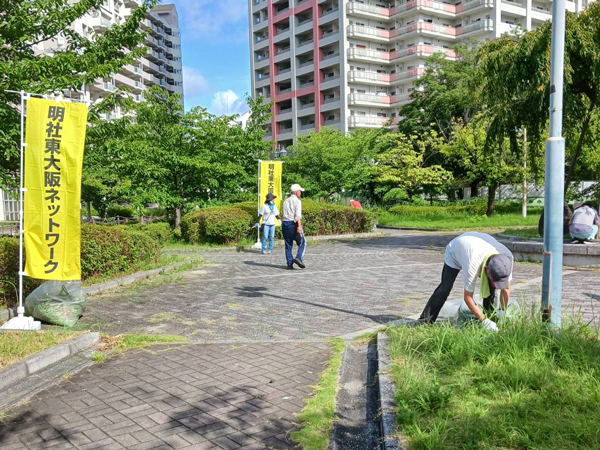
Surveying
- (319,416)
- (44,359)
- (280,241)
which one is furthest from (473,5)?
(319,416)

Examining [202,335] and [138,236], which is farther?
[138,236]

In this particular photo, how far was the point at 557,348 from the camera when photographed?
4.04 metres

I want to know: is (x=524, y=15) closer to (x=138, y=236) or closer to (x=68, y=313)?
(x=138, y=236)

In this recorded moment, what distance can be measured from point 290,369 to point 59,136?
393cm

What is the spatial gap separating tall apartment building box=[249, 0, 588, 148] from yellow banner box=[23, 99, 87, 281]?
45.0 m

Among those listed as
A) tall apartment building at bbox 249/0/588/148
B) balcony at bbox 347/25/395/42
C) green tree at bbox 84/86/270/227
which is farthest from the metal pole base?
balcony at bbox 347/25/395/42

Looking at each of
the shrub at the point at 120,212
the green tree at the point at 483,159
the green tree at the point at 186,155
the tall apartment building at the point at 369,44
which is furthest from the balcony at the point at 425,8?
the green tree at the point at 186,155

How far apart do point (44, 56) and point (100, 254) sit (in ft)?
11.3

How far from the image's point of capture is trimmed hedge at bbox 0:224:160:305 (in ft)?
22.3

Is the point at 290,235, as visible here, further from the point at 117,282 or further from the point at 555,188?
the point at 555,188

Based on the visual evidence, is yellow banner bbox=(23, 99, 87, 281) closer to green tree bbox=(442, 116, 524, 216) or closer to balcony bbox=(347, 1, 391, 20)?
green tree bbox=(442, 116, 524, 216)

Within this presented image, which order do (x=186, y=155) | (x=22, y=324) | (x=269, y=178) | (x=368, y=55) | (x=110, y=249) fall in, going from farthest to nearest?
(x=368, y=55)
(x=186, y=155)
(x=269, y=178)
(x=110, y=249)
(x=22, y=324)

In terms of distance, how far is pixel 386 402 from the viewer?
3623 millimetres

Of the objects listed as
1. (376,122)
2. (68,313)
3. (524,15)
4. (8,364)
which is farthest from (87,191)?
(524,15)
